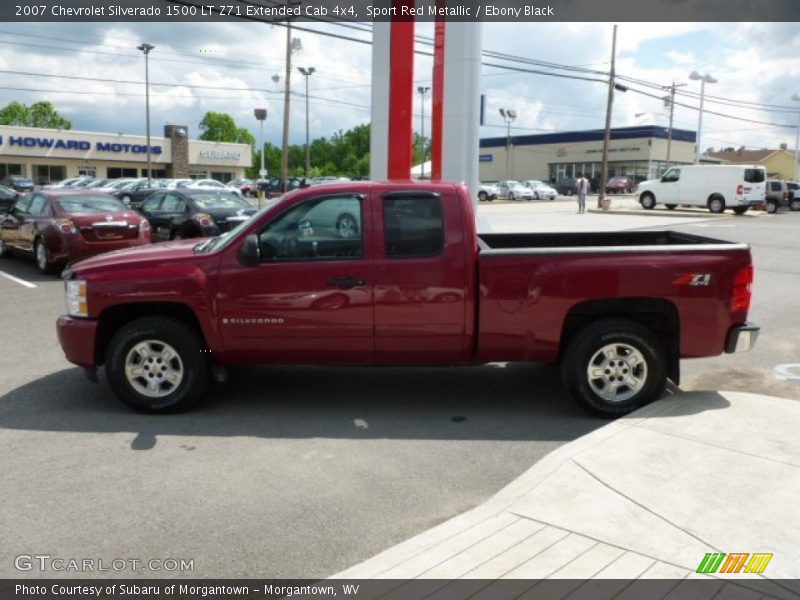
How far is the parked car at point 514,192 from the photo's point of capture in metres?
56.8

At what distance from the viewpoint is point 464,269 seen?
5672mm

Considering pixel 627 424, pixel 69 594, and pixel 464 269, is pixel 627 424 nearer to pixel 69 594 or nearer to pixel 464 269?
pixel 464 269

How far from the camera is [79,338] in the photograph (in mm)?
5875

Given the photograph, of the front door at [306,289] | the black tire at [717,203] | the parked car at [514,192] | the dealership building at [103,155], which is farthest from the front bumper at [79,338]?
the dealership building at [103,155]

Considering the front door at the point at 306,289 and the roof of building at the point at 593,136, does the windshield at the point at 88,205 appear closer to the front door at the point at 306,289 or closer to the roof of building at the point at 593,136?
the front door at the point at 306,289

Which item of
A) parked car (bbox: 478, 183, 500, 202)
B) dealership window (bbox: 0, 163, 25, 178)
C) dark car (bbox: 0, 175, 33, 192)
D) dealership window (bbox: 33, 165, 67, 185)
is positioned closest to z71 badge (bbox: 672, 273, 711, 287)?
parked car (bbox: 478, 183, 500, 202)

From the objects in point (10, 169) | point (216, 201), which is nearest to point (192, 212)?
point (216, 201)

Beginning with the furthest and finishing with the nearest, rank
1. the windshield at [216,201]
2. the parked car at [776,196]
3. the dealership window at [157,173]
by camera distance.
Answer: the dealership window at [157,173]
the parked car at [776,196]
the windshield at [216,201]

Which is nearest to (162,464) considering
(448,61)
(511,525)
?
(511,525)

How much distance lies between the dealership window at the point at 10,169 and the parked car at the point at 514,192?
137ft

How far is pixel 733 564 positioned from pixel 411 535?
1570 millimetres

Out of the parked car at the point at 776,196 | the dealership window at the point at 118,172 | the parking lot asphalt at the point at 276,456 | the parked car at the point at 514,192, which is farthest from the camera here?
the dealership window at the point at 118,172

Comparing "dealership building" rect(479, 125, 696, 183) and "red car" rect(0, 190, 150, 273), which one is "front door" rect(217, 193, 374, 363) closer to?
"red car" rect(0, 190, 150, 273)

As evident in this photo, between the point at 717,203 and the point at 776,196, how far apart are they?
534 cm
